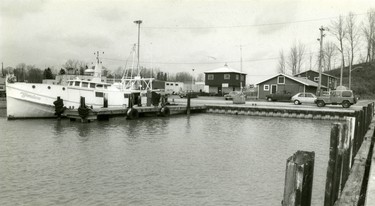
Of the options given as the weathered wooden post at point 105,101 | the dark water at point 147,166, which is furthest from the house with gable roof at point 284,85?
the dark water at point 147,166

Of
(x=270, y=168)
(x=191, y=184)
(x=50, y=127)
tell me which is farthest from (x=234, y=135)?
(x=50, y=127)

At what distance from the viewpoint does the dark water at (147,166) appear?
9320mm

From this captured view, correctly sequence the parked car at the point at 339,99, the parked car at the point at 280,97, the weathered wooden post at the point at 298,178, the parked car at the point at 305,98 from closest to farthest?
the weathered wooden post at the point at 298,178 < the parked car at the point at 339,99 < the parked car at the point at 305,98 < the parked car at the point at 280,97

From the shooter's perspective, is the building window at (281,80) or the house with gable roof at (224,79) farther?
the house with gable roof at (224,79)

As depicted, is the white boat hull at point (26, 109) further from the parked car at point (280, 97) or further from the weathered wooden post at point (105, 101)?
the parked car at point (280, 97)

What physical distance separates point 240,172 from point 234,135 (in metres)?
9.72

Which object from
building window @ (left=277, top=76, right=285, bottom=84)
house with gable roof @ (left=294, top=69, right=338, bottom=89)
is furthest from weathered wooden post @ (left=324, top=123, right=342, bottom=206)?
house with gable roof @ (left=294, top=69, right=338, bottom=89)

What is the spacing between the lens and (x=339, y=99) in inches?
1431

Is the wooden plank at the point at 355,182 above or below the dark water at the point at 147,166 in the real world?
above

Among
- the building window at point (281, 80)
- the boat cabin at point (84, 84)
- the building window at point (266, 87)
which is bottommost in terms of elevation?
the boat cabin at point (84, 84)

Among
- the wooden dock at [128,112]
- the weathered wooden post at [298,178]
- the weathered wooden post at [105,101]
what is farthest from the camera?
the weathered wooden post at [105,101]

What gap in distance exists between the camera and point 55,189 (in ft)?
31.9

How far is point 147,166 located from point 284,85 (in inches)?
1777

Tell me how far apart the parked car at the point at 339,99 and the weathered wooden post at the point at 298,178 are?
35.3 meters
